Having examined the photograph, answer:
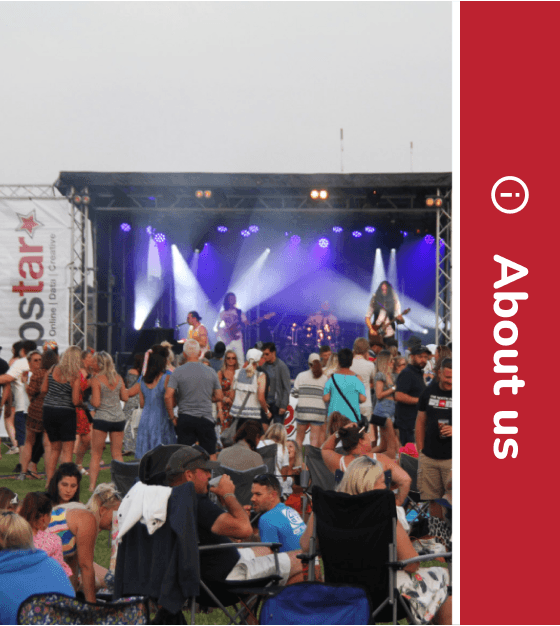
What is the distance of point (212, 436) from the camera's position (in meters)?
6.39

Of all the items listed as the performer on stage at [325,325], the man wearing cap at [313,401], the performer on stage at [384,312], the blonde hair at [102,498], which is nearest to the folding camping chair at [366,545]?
the blonde hair at [102,498]

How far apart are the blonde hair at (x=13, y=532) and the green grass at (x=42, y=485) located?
7.22 ft

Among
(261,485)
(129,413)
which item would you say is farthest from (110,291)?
(261,485)

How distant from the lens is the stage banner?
12.0 meters

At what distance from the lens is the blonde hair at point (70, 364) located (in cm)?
655

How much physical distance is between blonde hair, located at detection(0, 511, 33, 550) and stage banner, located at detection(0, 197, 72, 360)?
9458 mm

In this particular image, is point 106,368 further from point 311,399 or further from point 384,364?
point 384,364
